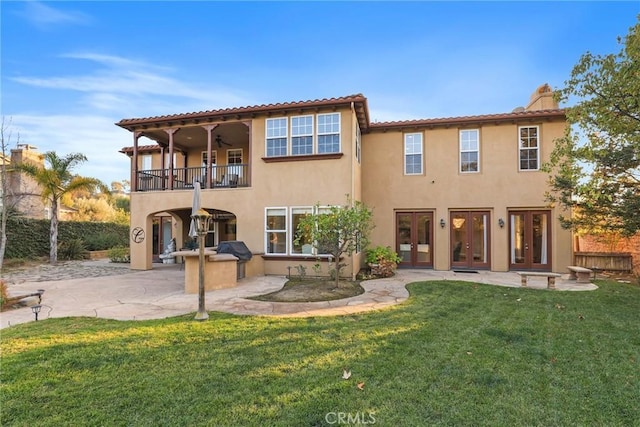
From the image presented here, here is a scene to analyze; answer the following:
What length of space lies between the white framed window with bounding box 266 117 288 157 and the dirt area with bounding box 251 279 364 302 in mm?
4842

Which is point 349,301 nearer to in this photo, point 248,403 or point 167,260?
point 248,403

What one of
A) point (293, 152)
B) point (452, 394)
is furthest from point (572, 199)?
point (452, 394)

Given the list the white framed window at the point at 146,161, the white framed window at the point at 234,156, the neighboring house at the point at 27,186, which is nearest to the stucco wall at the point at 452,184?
the white framed window at the point at 234,156

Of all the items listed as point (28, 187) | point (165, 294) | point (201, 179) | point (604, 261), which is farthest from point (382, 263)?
point (28, 187)

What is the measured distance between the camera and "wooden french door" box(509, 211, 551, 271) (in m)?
12.1

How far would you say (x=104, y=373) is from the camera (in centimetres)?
358

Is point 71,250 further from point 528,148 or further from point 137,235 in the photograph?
point 528,148

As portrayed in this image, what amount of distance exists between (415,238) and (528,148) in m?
5.56

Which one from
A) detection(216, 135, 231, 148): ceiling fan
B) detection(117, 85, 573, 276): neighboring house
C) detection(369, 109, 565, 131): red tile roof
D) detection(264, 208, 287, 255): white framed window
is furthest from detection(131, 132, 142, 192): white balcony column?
detection(369, 109, 565, 131): red tile roof

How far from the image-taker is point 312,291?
27.2 ft

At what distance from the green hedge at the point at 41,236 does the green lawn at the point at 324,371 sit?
1461 cm

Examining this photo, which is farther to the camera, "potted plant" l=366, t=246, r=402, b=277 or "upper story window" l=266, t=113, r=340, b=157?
"upper story window" l=266, t=113, r=340, b=157

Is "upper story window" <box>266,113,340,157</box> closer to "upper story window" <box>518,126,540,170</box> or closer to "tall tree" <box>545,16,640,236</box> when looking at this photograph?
"tall tree" <box>545,16,640,236</box>

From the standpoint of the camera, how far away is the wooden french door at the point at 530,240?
12.1 meters
